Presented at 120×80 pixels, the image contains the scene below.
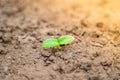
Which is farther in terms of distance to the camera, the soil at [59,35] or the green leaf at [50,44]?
the green leaf at [50,44]

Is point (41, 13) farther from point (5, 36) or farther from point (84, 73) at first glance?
point (84, 73)

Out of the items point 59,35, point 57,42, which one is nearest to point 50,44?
point 57,42

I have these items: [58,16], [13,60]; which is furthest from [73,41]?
[58,16]

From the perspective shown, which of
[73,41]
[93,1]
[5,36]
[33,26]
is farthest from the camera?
[93,1]

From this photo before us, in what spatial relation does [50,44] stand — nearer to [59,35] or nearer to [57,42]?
[57,42]

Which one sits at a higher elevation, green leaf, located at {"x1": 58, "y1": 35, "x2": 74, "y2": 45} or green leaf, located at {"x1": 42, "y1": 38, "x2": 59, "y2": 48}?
green leaf, located at {"x1": 58, "y1": 35, "x2": 74, "y2": 45}

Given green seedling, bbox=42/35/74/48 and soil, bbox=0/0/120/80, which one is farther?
green seedling, bbox=42/35/74/48

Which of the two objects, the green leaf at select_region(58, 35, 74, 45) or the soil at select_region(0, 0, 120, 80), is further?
the green leaf at select_region(58, 35, 74, 45)

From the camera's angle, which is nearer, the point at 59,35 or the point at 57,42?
the point at 57,42
